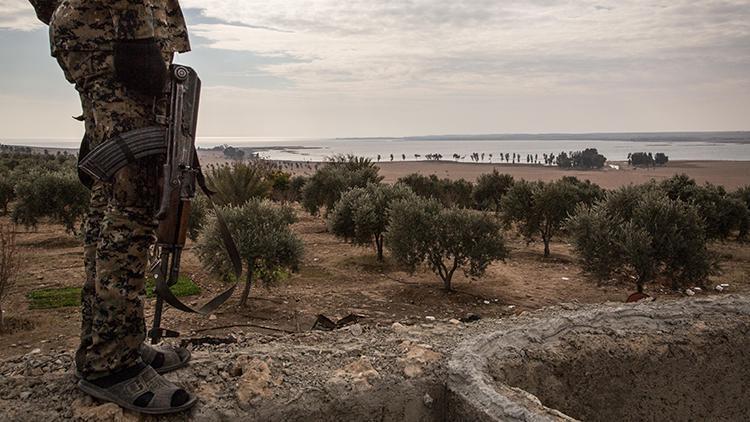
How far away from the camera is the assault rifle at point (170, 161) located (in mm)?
2768

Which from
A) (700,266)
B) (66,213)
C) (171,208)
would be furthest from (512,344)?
(66,213)

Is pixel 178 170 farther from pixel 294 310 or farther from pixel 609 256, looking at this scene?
pixel 609 256

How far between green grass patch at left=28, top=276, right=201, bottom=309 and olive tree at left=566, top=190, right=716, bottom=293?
28.7ft

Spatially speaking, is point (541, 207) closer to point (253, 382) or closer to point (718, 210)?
point (718, 210)

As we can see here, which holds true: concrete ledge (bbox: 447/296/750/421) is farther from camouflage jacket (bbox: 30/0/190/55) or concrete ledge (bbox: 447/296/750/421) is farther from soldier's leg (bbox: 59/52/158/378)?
camouflage jacket (bbox: 30/0/190/55)

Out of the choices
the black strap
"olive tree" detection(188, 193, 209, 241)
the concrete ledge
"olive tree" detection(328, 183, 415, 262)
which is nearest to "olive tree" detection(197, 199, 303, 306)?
"olive tree" detection(328, 183, 415, 262)

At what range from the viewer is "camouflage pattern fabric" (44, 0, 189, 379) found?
8.94ft

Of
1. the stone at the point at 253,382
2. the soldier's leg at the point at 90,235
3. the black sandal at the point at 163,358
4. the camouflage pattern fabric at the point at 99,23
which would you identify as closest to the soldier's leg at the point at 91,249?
the soldier's leg at the point at 90,235

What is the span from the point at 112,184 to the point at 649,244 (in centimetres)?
1158

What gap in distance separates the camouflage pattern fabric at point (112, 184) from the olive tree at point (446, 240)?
1031 cm

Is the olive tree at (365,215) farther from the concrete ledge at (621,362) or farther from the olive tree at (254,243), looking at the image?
the concrete ledge at (621,362)

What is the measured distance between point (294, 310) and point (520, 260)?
28.2 ft

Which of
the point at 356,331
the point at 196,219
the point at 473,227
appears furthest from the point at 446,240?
the point at 356,331

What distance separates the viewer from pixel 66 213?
1694 centimetres
